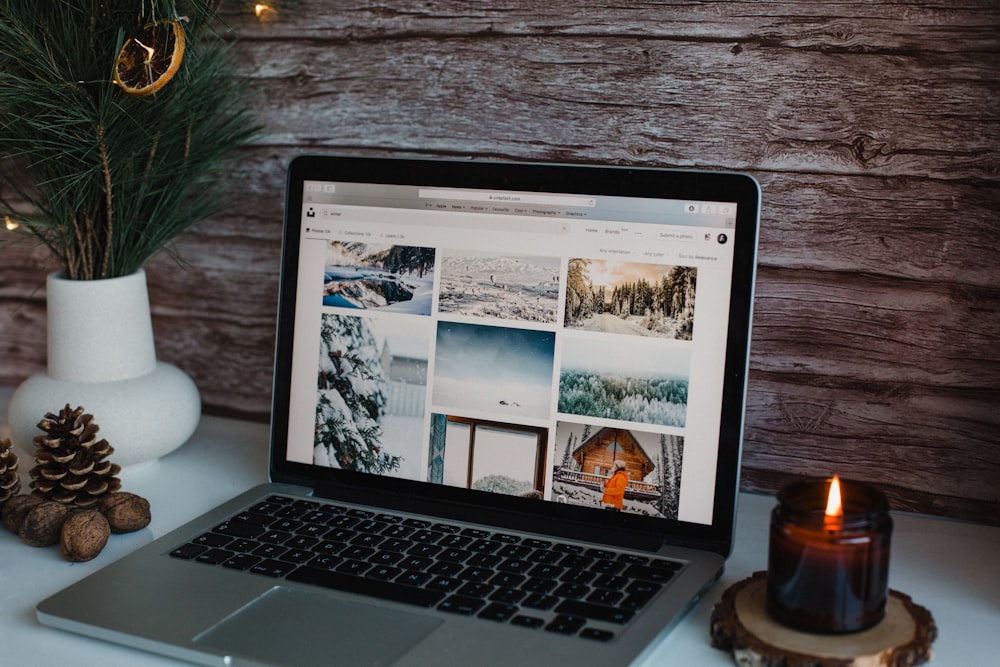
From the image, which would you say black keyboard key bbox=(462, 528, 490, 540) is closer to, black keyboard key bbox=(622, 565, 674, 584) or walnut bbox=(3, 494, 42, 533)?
black keyboard key bbox=(622, 565, 674, 584)

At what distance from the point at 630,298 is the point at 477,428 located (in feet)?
0.54

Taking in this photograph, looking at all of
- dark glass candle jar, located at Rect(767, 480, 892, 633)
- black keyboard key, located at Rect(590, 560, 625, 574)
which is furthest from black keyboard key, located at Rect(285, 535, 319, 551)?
dark glass candle jar, located at Rect(767, 480, 892, 633)

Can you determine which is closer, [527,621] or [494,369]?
[527,621]

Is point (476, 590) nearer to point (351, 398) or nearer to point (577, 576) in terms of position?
point (577, 576)

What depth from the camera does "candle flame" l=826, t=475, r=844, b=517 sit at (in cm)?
58

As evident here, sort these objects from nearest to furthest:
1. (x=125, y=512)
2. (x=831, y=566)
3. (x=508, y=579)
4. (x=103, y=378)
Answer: (x=831, y=566)
(x=508, y=579)
(x=125, y=512)
(x=103, y=378)

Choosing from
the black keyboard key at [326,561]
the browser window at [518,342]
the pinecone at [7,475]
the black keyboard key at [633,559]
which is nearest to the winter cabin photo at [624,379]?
the browser window at [518,342]

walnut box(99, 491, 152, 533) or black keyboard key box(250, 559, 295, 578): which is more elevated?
walnut box(99, 491, 152, 533)

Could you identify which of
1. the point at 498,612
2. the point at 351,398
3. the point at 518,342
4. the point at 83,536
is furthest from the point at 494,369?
the point at 83,536

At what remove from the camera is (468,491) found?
31.3 inches

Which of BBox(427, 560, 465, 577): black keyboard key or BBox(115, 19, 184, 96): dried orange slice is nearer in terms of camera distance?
BBox(427, 560, 465, 577): black keyboard key

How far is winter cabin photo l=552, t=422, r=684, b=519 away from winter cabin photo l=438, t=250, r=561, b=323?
0.33 ft

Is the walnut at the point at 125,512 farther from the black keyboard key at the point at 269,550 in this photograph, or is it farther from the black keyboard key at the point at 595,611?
the black keyboard key at the point at 595,611

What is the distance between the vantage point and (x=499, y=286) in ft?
2.61
